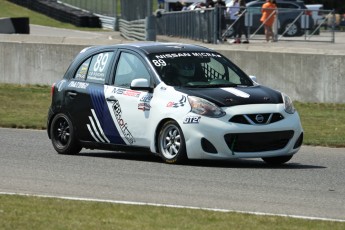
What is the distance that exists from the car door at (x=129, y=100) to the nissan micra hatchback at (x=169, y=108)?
12 millimetres

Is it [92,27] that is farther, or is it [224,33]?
[92,27]

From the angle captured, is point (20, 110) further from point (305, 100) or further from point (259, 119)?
point (259, 119)

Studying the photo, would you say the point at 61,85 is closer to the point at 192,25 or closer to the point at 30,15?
the point at 192,25

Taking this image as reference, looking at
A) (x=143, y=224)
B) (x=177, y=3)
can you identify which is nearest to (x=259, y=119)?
(x=143, y=224)

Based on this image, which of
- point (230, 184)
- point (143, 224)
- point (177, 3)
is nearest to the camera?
point (143, 224)

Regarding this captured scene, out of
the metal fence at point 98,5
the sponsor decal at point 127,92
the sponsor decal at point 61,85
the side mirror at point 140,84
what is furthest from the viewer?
the metal fence at point 98,5

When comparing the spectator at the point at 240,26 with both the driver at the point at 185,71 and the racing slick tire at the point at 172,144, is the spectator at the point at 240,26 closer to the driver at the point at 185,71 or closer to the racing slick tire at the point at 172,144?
the driver at the point at 185,71

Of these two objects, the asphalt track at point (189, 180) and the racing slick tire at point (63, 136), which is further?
the racing slick tire at point (63, 136)

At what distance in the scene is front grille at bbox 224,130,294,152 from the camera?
1224 cm

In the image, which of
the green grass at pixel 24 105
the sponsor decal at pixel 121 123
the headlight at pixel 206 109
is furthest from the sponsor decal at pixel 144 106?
the green grass at pixel 24 105

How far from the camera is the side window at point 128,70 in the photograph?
13.3 meters

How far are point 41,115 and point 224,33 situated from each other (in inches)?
417

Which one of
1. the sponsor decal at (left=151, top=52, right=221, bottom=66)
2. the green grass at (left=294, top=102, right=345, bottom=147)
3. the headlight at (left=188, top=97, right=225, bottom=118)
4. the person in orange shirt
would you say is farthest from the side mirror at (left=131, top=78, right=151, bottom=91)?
the person in orange shirt

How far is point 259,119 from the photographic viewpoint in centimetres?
1234
